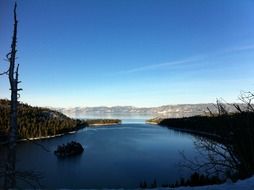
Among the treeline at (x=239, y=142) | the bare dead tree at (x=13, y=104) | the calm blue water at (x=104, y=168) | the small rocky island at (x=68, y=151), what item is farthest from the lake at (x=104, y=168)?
the bare dead tree at (x=13, y=104)

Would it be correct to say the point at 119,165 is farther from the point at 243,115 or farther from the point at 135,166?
the point at 243,115

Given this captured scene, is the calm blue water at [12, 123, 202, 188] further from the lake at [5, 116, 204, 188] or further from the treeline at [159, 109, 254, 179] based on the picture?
the treeline at [159, 109, 254, 179]

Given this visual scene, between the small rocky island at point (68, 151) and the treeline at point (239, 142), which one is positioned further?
the small rocky island at point (68, 151)

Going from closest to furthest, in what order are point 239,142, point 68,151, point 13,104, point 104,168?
point 13,104
point 239,142
point 104,168
point 68,151

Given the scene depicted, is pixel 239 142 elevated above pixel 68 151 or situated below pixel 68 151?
above

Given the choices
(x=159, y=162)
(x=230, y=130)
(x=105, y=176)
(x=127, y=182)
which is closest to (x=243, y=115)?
(x=230, y=130)

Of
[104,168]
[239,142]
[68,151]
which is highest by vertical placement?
[239,142]

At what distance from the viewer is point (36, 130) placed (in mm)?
159125

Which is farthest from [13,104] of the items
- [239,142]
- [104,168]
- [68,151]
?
[68,151]

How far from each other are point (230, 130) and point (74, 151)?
97913 mm


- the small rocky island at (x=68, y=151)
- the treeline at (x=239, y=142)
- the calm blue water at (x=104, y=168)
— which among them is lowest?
the calm blue water at (x=104, y=168)

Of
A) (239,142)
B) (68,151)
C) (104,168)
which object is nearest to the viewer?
(239,142)

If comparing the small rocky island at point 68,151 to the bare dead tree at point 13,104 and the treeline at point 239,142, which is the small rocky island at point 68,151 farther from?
the bare dead tree at point 13,104

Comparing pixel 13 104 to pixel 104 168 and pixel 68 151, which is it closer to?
pixel 104 168
